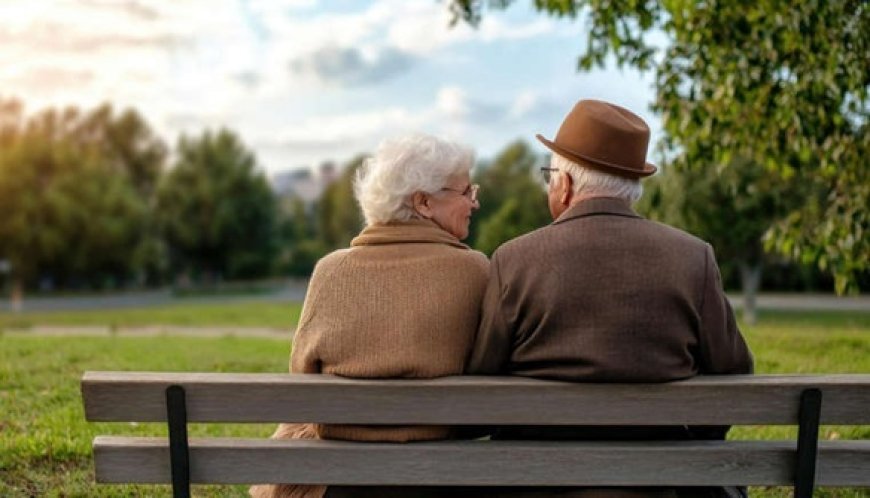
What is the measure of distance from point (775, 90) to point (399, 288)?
22.1 ft

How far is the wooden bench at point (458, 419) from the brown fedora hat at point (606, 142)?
2.19ft

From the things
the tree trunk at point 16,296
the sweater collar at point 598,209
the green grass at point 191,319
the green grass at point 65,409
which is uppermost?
the sweater collar at point 598,209

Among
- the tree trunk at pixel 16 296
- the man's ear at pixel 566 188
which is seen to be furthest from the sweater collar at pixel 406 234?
the tree trunk at pixel 16 296

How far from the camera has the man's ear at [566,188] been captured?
323 cm

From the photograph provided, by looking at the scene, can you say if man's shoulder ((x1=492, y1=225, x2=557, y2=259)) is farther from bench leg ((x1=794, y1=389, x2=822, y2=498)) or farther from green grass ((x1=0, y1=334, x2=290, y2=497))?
green grass ((x1=0, y1=334, x2=290, y2=497))

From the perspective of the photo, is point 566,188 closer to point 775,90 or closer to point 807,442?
point 807,442

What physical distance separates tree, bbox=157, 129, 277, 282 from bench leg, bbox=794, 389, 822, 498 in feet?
195

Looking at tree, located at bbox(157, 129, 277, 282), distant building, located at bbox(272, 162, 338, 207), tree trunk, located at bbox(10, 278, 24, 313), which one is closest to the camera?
tree trunk, located at bbox(10, 278, 24, 313)

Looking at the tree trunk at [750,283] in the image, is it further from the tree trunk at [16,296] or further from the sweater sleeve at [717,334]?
the tree trunk at [16,296]

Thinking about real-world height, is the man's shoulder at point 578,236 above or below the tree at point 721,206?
above

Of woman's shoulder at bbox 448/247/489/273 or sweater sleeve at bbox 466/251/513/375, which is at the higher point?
woman's shoulder at bbox 448/247/489/273

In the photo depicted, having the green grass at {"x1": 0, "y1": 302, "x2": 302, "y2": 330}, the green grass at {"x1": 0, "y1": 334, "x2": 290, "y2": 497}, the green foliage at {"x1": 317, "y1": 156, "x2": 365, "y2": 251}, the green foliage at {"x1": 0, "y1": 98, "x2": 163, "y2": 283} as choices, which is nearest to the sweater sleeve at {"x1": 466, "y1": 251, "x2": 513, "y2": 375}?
the green grass at {"x1": 0, "y1": 334, "x2": 290, "y2": 497}

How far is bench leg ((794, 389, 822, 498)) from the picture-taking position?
2977 millimetres

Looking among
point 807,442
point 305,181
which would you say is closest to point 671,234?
point 807,442
